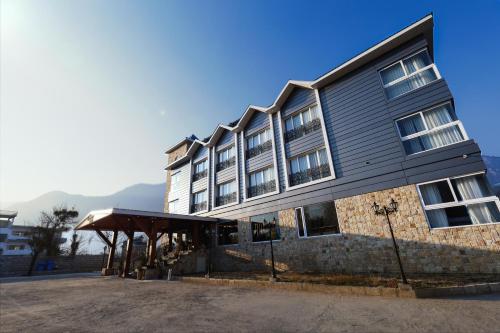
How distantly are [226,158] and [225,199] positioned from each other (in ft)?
12.3

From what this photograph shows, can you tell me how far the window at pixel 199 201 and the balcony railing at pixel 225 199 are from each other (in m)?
1.70

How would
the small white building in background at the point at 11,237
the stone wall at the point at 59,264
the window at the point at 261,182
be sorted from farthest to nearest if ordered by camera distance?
1. the small white building in background at the point at 11,237
2. the stone wall at the point at 59,264
3. the window at the point at 261,182

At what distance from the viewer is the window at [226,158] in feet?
63.8

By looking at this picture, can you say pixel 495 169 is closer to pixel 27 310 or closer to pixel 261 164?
pixel 261 164

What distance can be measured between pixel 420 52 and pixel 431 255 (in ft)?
32.7

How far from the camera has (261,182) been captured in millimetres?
16578

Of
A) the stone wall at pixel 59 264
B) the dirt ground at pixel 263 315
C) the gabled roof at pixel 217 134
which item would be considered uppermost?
the gabled roof at pixel 217 134

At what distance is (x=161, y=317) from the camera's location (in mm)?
5582

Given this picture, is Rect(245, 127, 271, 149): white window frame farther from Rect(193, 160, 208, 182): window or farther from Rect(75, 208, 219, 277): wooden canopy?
Rect(75, 208, 219, 277): wooden canopy

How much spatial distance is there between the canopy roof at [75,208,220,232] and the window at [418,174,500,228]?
13.9 meters

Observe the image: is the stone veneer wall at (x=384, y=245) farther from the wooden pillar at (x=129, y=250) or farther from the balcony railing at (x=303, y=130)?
the wooden pillar at (x=129, y=250)

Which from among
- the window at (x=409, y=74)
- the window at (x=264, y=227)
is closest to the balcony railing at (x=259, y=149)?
the window at (x=264, y=227)

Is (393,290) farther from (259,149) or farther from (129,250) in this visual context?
(129,250)

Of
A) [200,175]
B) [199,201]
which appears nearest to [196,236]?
[199,201]
